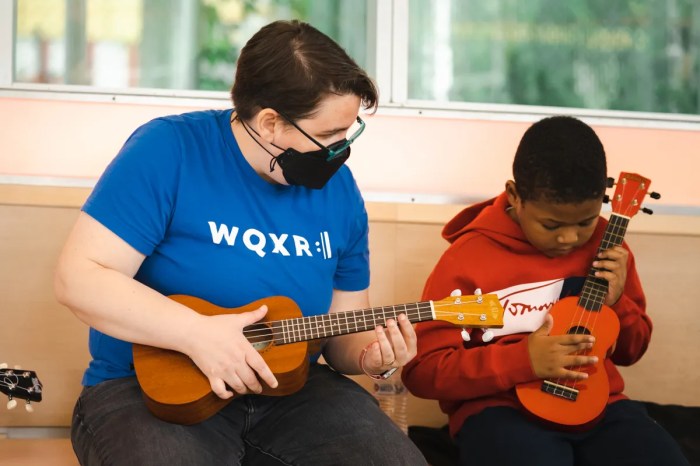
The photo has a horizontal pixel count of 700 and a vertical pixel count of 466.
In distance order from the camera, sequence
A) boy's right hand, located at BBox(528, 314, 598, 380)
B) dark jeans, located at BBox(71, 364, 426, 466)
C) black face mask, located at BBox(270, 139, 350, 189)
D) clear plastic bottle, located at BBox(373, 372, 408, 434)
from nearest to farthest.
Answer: dark jeans, located at BBox(71, 364, 426, 466), black face mask, located at BBox(270, 139, 350, 189), boy's right hand, located at BBox(528, 314, 598, 380), clear plastic bottle, located at BBox(373, 372, 408, 434)

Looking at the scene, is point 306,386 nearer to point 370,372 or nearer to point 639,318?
point 370,372

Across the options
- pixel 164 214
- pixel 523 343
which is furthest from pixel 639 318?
pixel 164 214

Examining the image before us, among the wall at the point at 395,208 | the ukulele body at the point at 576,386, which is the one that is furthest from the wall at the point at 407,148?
the ukulele body at the point at 576,386

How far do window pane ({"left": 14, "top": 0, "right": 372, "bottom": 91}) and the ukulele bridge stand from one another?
55.7 inches

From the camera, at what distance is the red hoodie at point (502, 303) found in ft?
6.73

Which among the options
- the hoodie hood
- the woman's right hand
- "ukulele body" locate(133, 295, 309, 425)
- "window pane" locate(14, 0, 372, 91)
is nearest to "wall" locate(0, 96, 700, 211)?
"window pane" locate(14, 0, 372, 91)

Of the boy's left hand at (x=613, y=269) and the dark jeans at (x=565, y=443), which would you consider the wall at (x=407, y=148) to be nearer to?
the boy's left hand at (x=613, y=269)

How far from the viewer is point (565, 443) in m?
1.99

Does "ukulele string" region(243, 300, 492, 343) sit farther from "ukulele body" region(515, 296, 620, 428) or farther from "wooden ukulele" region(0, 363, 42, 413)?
"wooden ukulele" region(0, 363, 42, 413)

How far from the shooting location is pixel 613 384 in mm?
2143

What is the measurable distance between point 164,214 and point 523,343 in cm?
87

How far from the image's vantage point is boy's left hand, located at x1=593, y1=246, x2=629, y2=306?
207cm

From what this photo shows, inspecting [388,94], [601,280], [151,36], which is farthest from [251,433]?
[151,36]

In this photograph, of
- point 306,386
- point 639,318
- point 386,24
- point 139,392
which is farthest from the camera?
point 386,24
